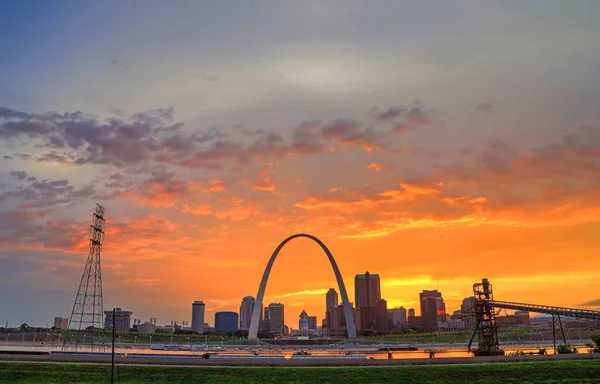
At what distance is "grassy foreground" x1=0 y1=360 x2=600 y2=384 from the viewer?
44469 mm

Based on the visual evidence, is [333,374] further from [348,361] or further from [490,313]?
[490,313]

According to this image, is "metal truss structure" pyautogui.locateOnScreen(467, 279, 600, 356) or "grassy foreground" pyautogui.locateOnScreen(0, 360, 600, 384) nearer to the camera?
"grassy foreground" pyautogui.locateOnScreen(0, 360, 600, 384)

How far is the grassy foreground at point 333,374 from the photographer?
44469 mm

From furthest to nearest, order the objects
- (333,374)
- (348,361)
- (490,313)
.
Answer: (490,313), (348,361), (333,374)

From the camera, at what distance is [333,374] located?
45656 millimetres

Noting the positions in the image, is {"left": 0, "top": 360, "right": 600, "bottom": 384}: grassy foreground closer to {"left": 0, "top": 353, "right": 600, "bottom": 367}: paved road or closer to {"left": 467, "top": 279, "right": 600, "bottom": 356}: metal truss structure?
{"left": 0, "top": 353, "right": 600, "bottom": 367}: paved road

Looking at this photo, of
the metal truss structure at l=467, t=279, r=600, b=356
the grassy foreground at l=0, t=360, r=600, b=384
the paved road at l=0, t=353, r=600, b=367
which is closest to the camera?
the grassy foreground at l=0, t=360, r=600, b=384

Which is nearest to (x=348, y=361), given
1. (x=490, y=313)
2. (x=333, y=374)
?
(x=333, y=374)

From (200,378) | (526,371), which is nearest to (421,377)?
(526,371)

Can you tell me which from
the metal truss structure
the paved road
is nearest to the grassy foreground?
the paved road

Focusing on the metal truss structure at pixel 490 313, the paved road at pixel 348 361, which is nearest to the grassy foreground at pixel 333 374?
the paved road at pixel 348 361

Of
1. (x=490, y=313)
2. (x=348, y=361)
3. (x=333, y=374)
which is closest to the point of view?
(x=333, y=374)

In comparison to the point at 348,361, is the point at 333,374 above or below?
below

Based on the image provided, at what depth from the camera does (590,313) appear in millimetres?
63625
